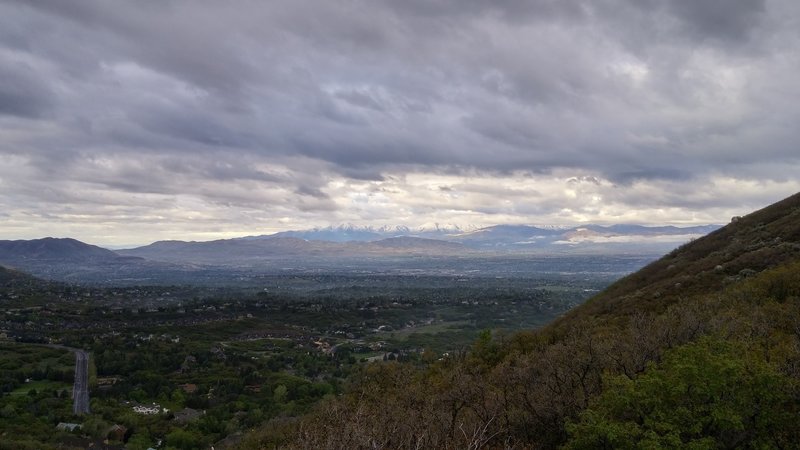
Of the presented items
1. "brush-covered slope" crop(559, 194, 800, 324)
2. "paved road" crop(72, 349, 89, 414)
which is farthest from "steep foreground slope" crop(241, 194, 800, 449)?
"paved road" crop(72, 349, 89, 414)

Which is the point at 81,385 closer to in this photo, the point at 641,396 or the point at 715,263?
the point at 641,396

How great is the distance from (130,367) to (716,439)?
115 meters

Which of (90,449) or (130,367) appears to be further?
(130,367)

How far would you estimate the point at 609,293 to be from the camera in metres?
69.1

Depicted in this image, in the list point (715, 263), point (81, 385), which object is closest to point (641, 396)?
point (715, 263)

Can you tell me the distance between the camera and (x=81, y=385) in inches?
3708

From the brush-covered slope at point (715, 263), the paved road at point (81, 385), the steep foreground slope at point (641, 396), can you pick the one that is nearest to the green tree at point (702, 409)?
the steep foreground slope at point (641, 396)

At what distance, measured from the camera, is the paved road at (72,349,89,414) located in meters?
80.5

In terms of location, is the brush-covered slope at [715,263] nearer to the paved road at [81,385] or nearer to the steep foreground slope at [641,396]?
the steep foreground slope at [641,396]

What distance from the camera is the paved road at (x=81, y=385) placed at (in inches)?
3169

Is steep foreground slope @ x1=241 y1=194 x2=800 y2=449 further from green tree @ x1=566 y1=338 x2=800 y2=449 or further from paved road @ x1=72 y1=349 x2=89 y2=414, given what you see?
paved road @ x1=72 y1=349 x2=89 y2=414

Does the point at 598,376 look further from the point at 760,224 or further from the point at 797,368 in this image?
the point at 760,224

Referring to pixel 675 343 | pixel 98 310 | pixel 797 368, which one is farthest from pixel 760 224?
pixel 98 310

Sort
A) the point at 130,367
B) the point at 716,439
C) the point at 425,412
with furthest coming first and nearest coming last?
the point at 130,367, the point at 425,412, the point at 716,439
